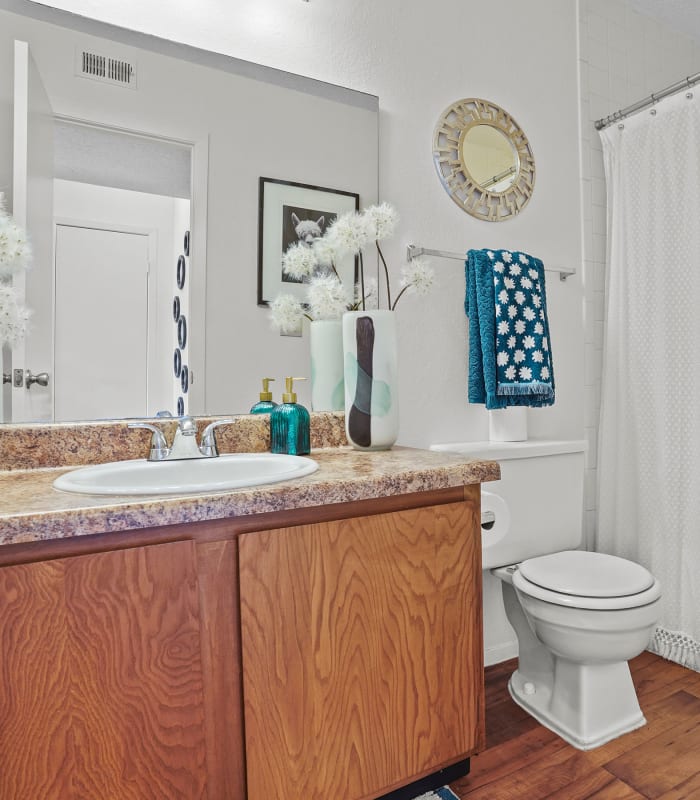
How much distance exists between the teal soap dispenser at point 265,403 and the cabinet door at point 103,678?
23.5 inches

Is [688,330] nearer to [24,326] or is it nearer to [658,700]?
[658,700]

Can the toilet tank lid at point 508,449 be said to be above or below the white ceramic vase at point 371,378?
below

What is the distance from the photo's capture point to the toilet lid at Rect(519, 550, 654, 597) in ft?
4.73

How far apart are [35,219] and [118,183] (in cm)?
20

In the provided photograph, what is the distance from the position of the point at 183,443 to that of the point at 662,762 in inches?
56.1

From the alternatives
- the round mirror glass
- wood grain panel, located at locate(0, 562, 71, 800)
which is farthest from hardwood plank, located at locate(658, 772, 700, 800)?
the round mirror glass

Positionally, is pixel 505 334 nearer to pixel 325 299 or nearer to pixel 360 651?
pixel 325 299

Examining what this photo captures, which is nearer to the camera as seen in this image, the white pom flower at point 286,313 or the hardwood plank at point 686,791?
the hardwood plank at point 686,791

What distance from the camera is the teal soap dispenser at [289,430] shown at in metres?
1.39

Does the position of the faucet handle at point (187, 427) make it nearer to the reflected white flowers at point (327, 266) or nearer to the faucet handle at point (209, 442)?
the faucet handle at point (209, 442)

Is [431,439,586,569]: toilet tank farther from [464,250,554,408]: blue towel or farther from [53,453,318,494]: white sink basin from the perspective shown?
[53,453,318,494]: white sink basin

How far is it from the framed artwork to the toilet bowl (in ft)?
3.39

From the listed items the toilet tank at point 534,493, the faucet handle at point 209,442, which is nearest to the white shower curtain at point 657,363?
the toilet tank at point 534,493

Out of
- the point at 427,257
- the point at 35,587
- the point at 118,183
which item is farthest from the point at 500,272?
the point at 35,587
